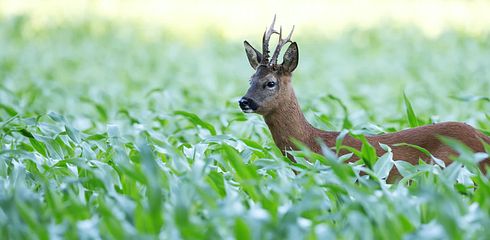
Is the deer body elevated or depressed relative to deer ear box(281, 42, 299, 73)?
depressed

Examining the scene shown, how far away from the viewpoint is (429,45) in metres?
12.0

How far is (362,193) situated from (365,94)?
552 centimetres

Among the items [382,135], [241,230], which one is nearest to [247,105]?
[382,135]

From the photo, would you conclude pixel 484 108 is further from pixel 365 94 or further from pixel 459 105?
pixel 365 94

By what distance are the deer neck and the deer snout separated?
16cm

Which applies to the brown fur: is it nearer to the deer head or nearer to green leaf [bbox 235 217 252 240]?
the deer head

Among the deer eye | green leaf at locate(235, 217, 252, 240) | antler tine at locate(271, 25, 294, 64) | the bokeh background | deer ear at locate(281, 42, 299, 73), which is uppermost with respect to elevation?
antler tine at locate(271, 25, 294, 64)

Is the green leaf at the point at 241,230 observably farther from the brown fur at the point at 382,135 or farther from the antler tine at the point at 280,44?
the antler tine at the point at 280,44

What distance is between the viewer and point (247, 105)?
4.98 m

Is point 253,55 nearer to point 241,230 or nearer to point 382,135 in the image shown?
point 382,135

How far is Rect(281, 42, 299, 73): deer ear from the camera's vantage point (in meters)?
5.10

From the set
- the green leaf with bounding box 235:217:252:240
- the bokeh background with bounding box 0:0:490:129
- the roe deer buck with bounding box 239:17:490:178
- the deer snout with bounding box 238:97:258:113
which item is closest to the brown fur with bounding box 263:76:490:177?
the roe deer buck with bounding box 239:17:490:178

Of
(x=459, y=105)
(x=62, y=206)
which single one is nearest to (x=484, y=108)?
(x=459, y=105)

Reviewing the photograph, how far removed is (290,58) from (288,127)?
0.40 m
